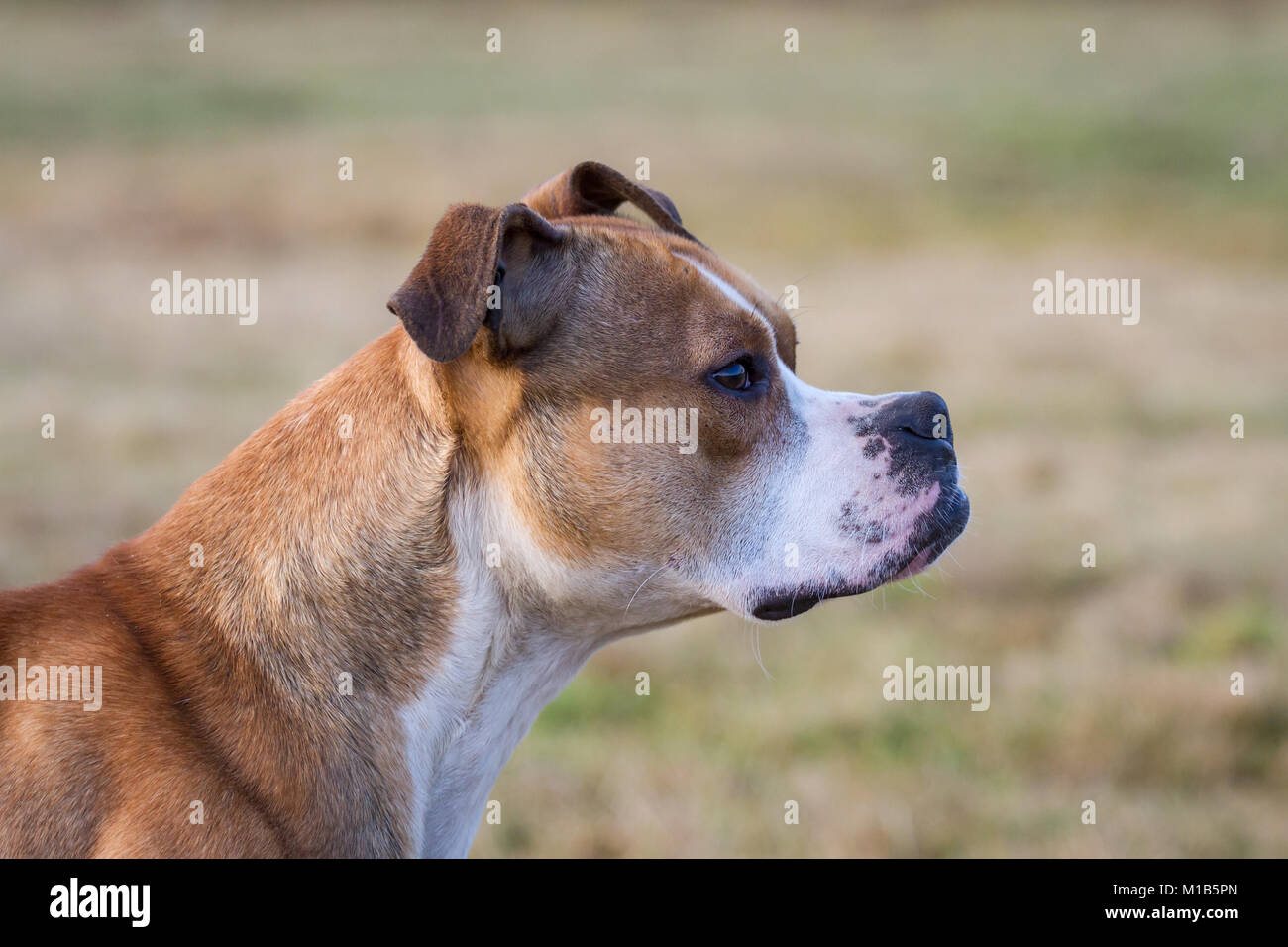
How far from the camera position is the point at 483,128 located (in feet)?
89.5

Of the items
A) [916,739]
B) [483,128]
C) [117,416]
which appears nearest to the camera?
[916,739]

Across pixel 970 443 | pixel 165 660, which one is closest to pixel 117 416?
pixel 970 443

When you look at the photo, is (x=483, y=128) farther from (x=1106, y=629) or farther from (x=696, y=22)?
(x=1106, y=629)

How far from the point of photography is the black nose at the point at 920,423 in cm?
388

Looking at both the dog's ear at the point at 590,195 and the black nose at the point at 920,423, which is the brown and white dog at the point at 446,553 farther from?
the dog's ear at the point at 590,195

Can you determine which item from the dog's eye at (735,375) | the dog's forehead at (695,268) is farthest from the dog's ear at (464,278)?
the dog's eye at (735,375)

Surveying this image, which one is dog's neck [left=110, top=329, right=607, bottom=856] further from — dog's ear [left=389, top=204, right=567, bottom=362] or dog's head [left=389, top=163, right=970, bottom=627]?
dog's ear [left=389, top=204, right=567, bottom=362]

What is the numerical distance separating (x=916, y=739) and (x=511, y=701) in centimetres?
409

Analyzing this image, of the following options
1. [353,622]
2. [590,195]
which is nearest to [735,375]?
[590,195]

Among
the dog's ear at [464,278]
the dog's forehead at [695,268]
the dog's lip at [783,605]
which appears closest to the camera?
the dog's ear at [464,278]

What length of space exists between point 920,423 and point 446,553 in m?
1.45

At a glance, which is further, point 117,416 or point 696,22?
point 696,22

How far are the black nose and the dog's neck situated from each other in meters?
1.13

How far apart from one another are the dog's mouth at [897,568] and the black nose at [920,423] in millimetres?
160
